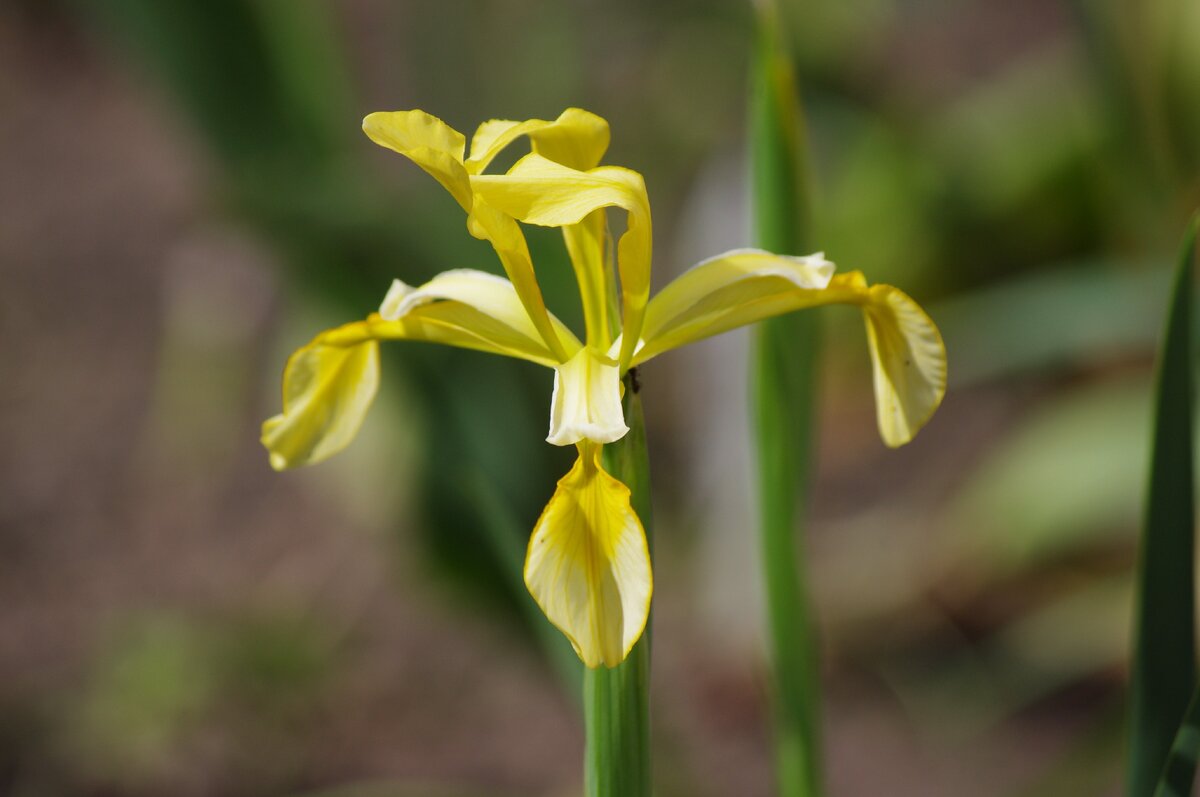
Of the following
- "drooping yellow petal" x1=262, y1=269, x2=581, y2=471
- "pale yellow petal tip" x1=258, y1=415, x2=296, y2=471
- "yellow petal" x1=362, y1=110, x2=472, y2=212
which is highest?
"yellow petal" x1=362, y1=110, x2=472, y2=212

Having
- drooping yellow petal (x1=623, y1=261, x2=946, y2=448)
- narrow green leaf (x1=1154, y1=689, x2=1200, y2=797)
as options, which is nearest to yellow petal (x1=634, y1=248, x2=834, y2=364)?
drooping yellow petal (x1=623, y1=261, x2=946, y2=448)

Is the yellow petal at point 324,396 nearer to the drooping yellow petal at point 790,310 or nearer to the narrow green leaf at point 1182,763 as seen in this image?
the drooping yellow petal at point 790,310

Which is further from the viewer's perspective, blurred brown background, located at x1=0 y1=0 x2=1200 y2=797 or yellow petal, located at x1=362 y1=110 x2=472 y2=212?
blurred brown background, located at x1=0 y1=0 x2=1200 y2=797

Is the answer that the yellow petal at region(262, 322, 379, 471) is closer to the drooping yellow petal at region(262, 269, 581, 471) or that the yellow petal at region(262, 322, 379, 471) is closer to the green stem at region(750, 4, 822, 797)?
the drooping yellow petal at region(262, 269, 581, 471)

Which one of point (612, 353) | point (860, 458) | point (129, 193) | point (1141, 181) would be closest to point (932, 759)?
point (860, 458)

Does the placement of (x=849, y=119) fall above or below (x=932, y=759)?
above

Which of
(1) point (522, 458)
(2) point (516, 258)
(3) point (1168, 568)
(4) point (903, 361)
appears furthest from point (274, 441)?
(1) point (522, 458)

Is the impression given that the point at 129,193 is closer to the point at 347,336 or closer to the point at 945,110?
the point at 945,110
